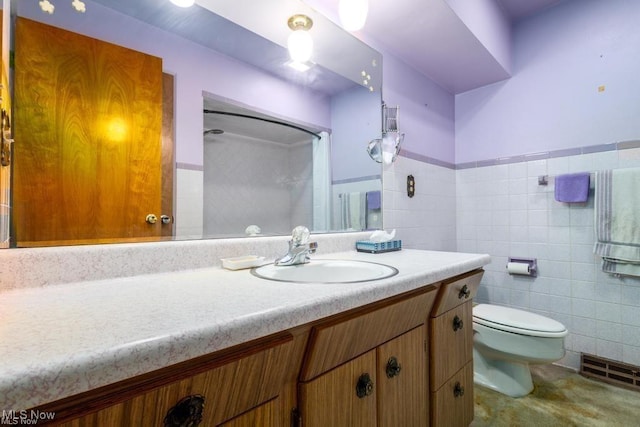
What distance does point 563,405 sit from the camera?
1.51m

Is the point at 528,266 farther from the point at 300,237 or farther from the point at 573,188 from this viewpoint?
the point at 300,237

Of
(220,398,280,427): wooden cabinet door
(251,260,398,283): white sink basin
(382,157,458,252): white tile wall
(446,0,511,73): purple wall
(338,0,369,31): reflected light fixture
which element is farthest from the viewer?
(382,157,458,252): white tile wall

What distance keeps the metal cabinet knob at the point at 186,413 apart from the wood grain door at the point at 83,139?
0.61 meters

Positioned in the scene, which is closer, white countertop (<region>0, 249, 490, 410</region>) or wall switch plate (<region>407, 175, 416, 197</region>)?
white countertop (<region>0, 249, 490, 410</region>)

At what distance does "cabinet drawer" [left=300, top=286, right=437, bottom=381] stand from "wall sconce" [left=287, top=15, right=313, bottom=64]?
3.73ft

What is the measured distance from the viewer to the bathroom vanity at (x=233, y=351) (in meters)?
0.35

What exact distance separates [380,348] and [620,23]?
2339 mm

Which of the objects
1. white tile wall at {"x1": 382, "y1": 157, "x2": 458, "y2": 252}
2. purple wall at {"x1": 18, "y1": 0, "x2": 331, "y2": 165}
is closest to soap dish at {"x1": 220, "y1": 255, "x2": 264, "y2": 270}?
purple wall at {"x1": 18, "y1": 0, "x2": 331, "y2": 165}

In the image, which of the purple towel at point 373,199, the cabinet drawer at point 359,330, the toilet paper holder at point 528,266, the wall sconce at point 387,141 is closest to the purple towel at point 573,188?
the toilet paper holder at point 528,266

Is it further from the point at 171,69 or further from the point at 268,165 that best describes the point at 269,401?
the point at 171,69

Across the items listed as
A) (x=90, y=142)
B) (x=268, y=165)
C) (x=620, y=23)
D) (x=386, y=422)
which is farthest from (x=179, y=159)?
(x=620, y=23)

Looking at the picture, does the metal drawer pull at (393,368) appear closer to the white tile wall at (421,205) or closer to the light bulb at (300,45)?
the white tile wall at (421,205)

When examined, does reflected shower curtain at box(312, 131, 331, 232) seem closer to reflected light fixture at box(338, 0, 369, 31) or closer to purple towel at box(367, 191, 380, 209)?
purple towel at box(367, 191, 380, 209)

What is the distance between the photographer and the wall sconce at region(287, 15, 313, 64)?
1.33 metres
